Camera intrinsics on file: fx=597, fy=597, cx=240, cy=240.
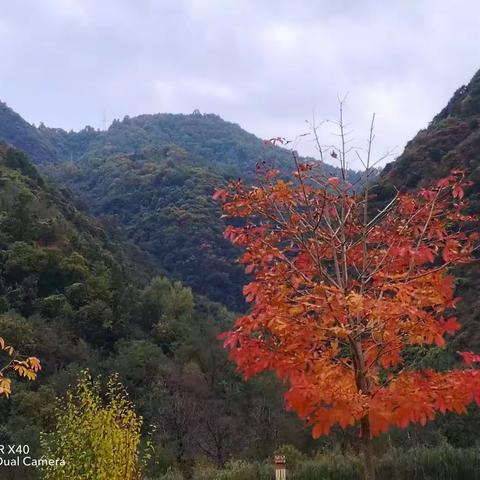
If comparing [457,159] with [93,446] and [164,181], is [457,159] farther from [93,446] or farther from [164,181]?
[164,181]

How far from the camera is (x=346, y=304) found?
3.80 metres

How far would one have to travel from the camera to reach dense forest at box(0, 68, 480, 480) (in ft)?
59.9

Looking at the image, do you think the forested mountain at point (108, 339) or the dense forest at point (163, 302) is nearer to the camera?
the dense forest at point (163, 302)

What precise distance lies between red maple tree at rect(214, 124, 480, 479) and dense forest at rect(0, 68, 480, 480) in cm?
80

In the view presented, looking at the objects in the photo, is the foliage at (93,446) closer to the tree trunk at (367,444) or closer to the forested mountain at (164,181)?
the tree trunk at (367,444)

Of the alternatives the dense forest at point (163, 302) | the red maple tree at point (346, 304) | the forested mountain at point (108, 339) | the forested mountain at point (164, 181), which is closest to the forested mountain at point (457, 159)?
the dense forest at point (163, 302)

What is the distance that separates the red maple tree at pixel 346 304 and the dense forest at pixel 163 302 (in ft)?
2.61

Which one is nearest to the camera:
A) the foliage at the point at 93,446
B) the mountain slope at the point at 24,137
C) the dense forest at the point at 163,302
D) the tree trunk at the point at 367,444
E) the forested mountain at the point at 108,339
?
the tree trunk at the point at 367,444

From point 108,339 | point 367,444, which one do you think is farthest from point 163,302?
point 367,444

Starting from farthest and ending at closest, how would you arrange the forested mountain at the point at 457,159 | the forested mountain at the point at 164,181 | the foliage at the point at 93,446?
the forested mountain at the point at 164,181 → the forested mountain at the point at 457,159 → the foliage at the point at 93,446

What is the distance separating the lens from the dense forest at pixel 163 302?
1827 cm

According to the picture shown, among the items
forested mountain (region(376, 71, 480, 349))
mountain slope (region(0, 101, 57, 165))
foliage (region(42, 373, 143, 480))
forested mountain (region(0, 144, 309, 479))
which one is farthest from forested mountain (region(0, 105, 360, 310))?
foliage (region(42, 373, 143, 480))

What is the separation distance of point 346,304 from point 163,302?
3800 cm

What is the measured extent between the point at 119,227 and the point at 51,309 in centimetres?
3162
